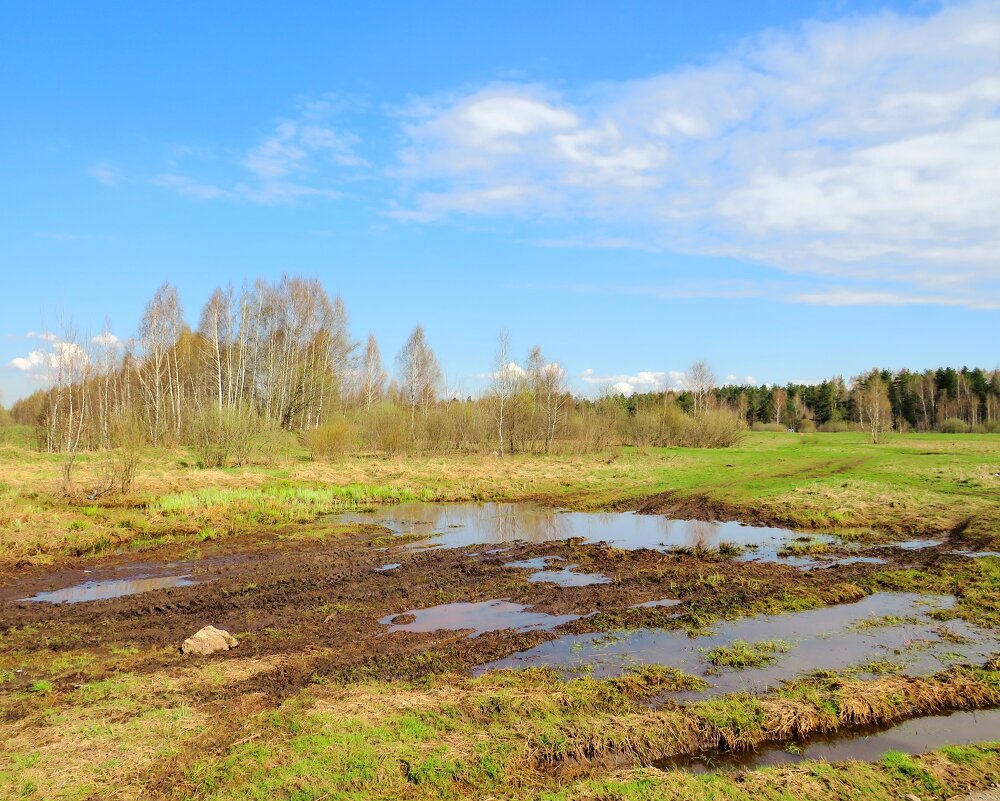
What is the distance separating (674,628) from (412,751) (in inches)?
212

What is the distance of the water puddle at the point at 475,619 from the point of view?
10133 millimetres

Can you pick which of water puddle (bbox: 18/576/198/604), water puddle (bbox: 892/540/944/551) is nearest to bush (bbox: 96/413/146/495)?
water puddle (bbox: 18/576/198/604)

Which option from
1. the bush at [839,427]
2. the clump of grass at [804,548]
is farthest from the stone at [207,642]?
the bush at [839,427]

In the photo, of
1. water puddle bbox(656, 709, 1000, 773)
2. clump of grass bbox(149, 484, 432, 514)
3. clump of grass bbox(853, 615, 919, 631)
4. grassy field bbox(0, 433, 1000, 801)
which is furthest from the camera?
clump of grass bbox(149, 484, 432, 514)

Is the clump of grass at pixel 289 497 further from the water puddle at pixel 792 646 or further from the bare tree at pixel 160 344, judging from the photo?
the bare tree at pixel 160 344

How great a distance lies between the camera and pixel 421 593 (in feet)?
40.1

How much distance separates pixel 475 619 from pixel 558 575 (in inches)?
148

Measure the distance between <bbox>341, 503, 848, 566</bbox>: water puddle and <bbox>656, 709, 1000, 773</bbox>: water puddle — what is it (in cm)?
819

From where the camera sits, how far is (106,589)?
517 inches

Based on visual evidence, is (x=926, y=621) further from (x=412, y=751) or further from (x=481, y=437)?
(x=481, y=437)

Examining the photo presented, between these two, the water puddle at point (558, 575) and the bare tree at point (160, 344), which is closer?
the water puddle at point (558, 575)

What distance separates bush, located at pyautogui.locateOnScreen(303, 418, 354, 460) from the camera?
123 ft

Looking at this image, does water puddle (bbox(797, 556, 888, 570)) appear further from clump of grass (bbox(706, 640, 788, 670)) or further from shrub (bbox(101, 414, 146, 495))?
shrub (bbox(101, 414, 146, 495))

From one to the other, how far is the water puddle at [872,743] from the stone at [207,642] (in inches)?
245
